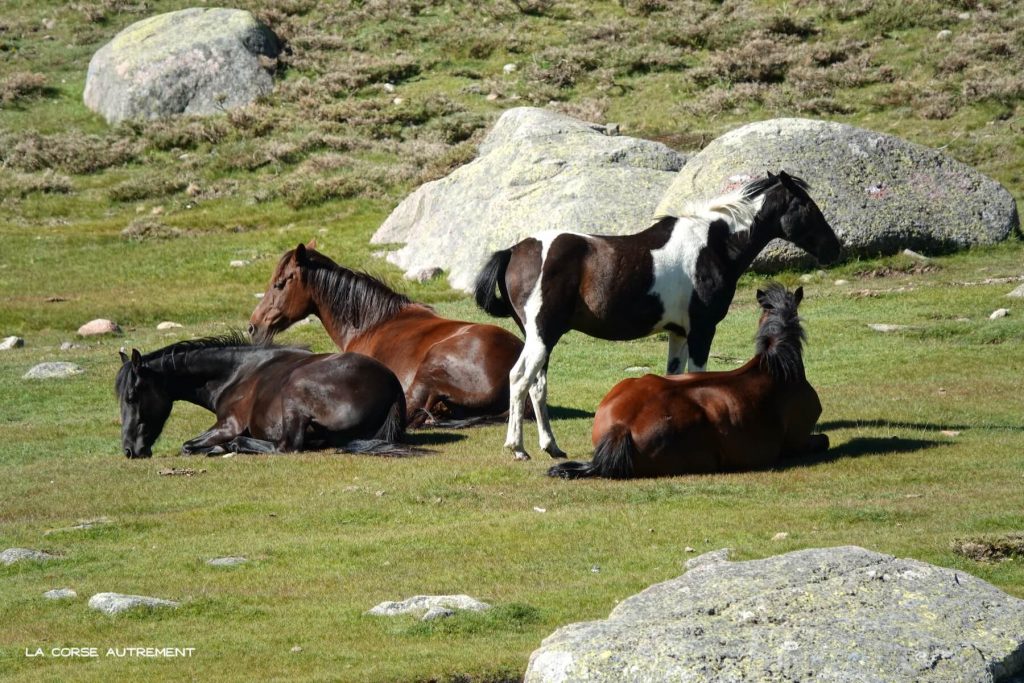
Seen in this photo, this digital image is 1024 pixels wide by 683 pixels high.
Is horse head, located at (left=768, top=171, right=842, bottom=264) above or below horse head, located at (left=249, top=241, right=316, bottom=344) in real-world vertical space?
above

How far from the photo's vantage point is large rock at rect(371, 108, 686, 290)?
78.7 feet

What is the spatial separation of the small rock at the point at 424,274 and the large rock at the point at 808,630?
1890 centimetres

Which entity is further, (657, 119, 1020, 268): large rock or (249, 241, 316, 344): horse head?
(657, 119, 1020, 268): large rock

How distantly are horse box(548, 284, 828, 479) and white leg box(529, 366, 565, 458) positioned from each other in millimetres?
841

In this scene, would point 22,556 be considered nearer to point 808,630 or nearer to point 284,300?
point 808,630

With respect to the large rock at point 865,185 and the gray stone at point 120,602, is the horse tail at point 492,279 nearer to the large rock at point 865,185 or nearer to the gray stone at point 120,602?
the gray stone at point 120,602

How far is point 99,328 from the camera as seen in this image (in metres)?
22.5

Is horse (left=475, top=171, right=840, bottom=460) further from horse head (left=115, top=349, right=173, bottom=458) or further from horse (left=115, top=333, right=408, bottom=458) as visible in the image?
horse head (left=115, top=349, right=173, bottom=458)

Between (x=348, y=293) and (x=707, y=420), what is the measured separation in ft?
19.4

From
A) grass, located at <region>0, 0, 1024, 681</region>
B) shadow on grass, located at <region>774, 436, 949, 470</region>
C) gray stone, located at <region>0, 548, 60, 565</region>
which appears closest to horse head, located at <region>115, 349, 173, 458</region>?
grass, located at <region>0, 0, 1024, 681</region>

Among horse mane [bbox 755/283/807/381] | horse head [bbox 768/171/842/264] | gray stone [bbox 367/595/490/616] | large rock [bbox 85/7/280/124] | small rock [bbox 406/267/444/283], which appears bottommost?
gray stone [bbox 367/595/490/616]

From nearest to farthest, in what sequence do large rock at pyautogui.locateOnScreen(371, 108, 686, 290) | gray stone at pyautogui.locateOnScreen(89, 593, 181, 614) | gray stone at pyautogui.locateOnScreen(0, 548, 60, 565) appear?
gray stone at pyautogui.locateOnScreen(89, 593, 181, 614)
gray stone at pyautogui.locateOnScreen(0, 548, 60, 565)
large rock at pyautogui.locateOnScreen(371, 108, 686, 290)

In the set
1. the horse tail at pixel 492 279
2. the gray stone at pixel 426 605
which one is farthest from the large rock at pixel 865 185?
the gray stone at pixel 426 605

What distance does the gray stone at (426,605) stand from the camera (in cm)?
846
